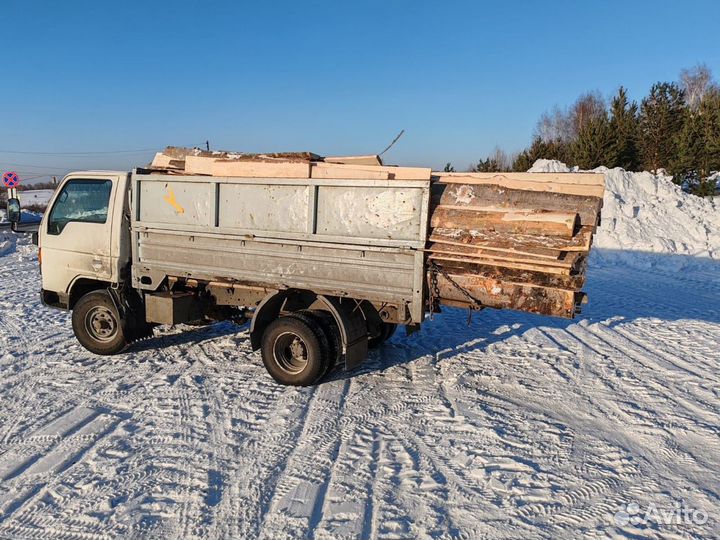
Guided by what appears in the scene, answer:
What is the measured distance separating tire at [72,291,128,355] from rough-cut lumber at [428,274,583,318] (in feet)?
14.0

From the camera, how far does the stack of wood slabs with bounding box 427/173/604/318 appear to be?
4691mm

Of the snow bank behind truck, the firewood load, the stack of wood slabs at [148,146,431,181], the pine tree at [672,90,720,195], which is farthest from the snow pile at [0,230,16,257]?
the pine tree at [672,90,720,195]

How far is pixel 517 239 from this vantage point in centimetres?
483

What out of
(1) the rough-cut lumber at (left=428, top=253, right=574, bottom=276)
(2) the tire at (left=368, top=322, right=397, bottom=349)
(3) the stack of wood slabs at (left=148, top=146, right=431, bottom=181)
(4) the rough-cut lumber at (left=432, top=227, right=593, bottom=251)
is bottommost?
(2) the tire at (left=368, top=322, right=397, bottom=349)

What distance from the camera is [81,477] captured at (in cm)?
391

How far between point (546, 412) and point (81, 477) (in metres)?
4.33

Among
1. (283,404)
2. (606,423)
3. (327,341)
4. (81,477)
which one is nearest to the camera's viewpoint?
(81,477)

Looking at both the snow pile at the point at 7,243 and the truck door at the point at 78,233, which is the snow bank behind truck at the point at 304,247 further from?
the snow pile at the point at 7,243

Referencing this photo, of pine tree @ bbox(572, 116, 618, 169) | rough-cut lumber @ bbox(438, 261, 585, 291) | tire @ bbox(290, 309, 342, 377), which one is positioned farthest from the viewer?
pine tree @ bbox(572, 116, 618, 169)

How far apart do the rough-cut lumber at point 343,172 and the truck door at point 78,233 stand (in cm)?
A: 288

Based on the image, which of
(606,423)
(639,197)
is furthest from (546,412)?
(639,197)

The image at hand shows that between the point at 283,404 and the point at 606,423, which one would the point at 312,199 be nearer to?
the point at 283,404

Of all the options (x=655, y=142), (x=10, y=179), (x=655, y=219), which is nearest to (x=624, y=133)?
(x=655, y=142)
